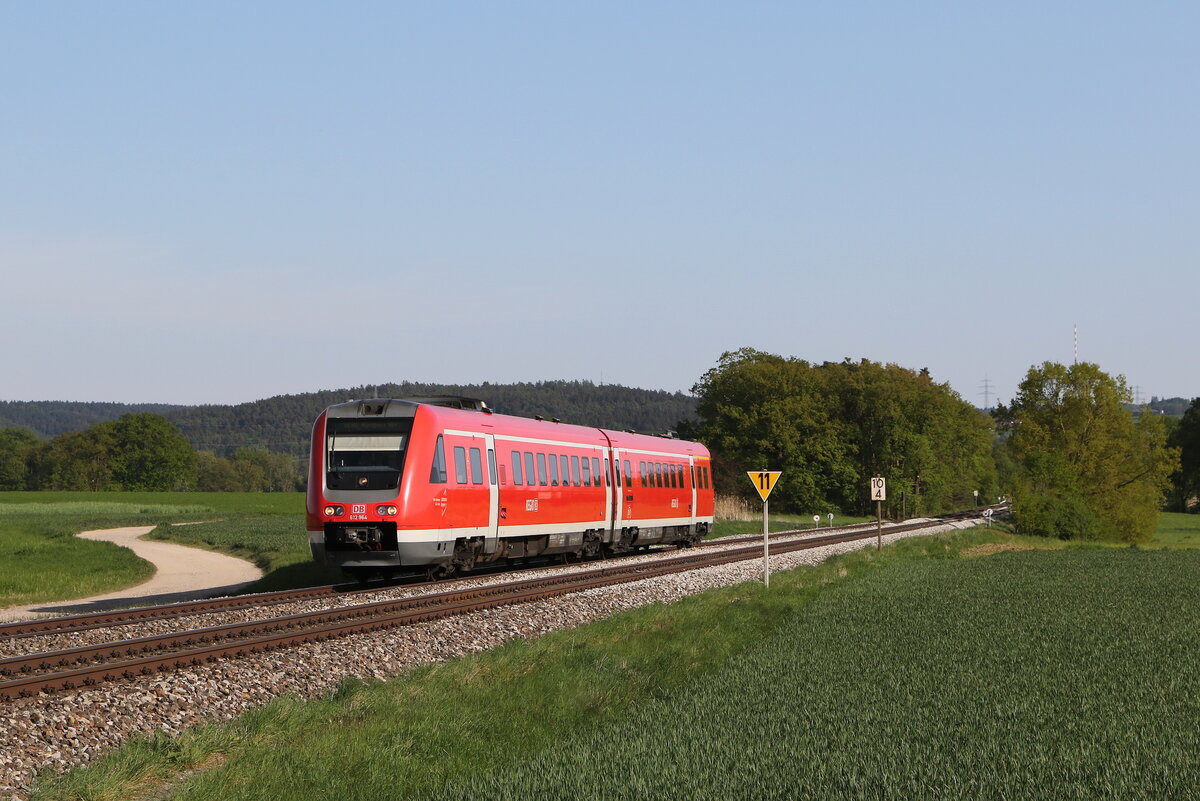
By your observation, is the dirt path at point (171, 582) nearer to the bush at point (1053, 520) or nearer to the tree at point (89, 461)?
the bush at point (1053, 520)

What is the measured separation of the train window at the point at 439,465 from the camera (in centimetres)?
2214

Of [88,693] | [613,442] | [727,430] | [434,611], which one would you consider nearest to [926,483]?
[727,430]

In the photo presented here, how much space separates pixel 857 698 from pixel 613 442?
21.6m

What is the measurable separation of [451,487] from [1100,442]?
5997cm

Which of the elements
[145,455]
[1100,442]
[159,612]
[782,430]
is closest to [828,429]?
[782,430]

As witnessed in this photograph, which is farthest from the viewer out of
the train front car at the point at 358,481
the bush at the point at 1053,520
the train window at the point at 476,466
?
the bush at the point at 1053,520

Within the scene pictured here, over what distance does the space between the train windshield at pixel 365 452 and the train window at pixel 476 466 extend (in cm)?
232

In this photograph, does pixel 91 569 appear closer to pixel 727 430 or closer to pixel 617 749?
pixel 617 749

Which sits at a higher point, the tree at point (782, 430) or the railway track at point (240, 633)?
the tree at point (782, 430)

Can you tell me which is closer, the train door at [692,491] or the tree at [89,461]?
the train door at [692,491]

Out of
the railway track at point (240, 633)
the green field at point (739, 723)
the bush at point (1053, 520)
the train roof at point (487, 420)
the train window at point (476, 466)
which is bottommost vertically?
the green field at point (739, 723)

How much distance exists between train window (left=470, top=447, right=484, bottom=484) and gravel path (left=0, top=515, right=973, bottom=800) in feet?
16.4

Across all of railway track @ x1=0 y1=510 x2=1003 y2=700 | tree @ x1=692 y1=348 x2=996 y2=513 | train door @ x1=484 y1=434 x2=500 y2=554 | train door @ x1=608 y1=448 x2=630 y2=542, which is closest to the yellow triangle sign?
railway track @ x1=0 y1=510 x2=1003 y2=700

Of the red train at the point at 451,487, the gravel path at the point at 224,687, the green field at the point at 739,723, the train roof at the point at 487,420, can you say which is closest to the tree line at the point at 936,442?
the train roof at the point at 487,420
